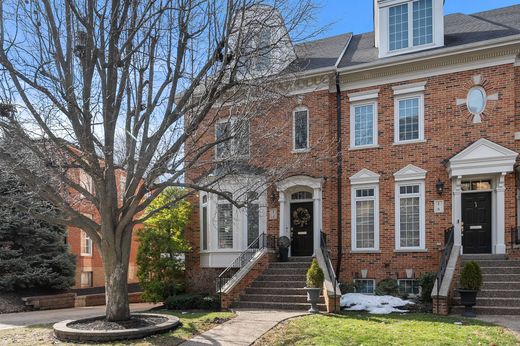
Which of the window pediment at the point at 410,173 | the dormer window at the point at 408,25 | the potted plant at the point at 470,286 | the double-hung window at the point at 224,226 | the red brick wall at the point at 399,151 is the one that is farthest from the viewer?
the double-hung window at the point at 224,226

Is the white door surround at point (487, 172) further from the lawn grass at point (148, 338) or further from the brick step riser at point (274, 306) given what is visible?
the lawn grass at point (148, 338)

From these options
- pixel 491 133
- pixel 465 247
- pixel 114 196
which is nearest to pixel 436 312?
pixel 465 247

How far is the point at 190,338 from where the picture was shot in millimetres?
9109

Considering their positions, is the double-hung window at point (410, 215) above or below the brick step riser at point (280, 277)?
above

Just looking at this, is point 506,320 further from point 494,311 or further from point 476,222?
point 476,222

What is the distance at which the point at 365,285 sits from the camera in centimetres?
1502

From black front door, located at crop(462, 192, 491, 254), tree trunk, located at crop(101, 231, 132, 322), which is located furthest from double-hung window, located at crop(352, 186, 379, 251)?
tree trunk, located at crop(101, 231, 132, 322)

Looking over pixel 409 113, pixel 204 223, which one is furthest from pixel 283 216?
pixel 409 113

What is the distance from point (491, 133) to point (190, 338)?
33.6ft

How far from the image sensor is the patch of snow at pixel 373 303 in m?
12.3

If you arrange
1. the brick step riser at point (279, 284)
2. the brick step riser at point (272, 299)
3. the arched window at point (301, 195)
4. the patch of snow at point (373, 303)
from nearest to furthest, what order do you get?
1. the patch of snow at point (373, 303)
2. the brick step riser at point (272, 299)
3. the brick step riser at point (279, 284)
4. the arched window at point (301, 195)

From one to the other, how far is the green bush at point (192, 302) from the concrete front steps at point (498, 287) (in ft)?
21.2

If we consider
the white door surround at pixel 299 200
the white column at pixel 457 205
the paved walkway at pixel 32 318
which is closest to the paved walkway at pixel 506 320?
the white column at pixel 457 205

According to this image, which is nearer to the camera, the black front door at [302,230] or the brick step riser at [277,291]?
the brick step riser at [277,291]
